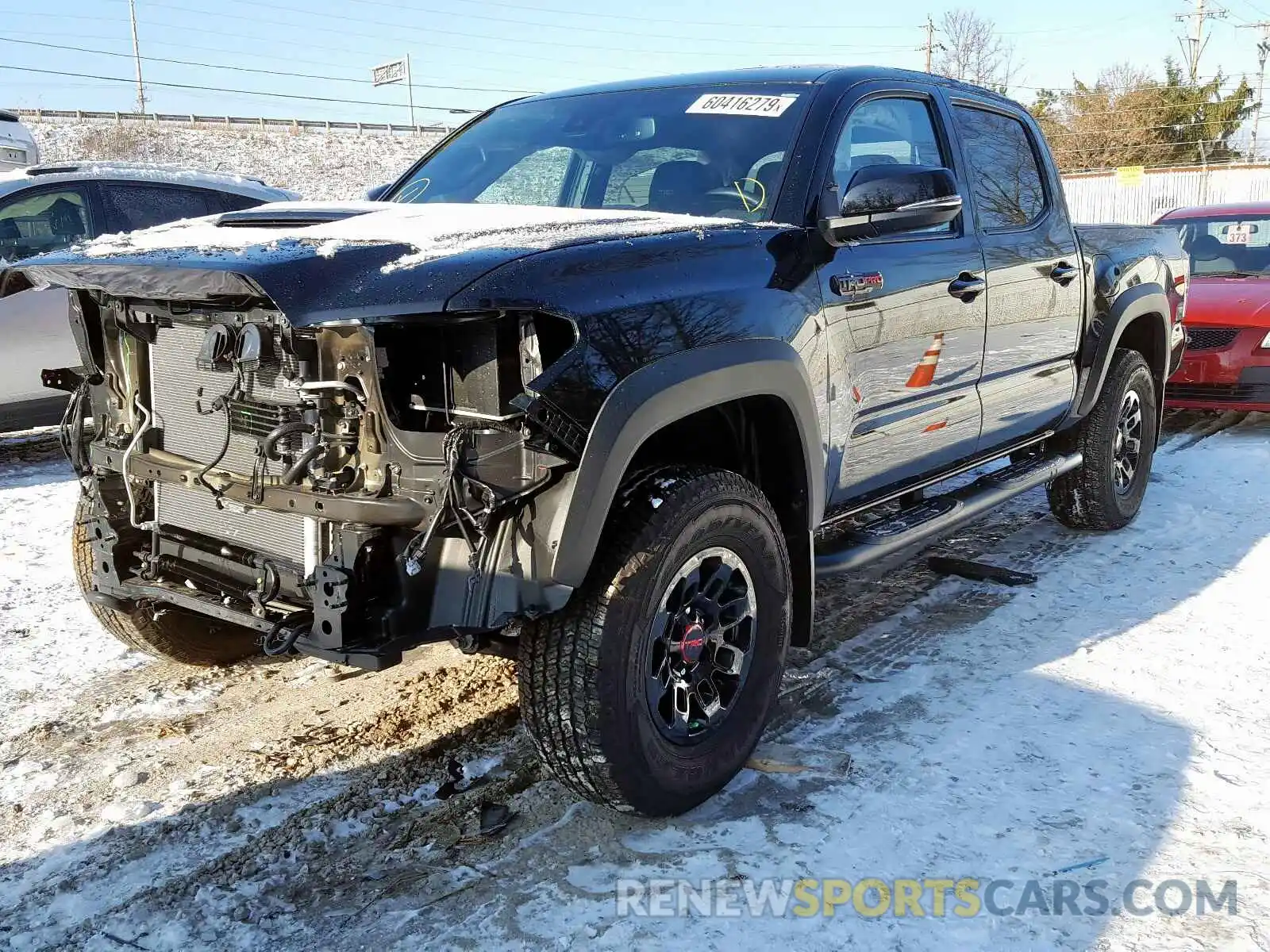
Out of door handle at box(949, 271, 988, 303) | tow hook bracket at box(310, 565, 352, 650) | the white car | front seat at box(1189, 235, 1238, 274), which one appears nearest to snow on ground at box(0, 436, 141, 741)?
tow hook bracket at box(310, 565, 352, 650)

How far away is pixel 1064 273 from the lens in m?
4.68

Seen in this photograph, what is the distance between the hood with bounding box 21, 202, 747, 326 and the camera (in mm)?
2213

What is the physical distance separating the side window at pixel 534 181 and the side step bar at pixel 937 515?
1.53 m

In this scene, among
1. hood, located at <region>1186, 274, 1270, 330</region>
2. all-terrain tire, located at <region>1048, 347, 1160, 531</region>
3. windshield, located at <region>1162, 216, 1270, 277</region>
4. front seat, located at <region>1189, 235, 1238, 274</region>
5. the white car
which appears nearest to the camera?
all-terrain tire, located at <region>1048, 347, 1160, 531</region>

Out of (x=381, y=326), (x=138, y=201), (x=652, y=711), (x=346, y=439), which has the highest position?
(x=138, y=201)

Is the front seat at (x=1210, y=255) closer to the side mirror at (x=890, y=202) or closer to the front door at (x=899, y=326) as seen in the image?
the front door at (x=899, y=326)

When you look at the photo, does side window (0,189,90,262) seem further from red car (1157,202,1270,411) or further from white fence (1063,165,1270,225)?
white fence (1063,165,1270,225)

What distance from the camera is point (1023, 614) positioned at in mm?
4332

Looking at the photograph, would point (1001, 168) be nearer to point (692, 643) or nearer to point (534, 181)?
point (534, 181)

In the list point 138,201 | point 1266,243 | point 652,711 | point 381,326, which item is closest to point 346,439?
point 381,326

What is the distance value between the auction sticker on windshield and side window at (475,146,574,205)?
0.48 meters

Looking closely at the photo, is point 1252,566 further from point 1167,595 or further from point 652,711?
point 652,711

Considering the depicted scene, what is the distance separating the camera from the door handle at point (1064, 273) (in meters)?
4.60

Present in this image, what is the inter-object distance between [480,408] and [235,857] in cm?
132
